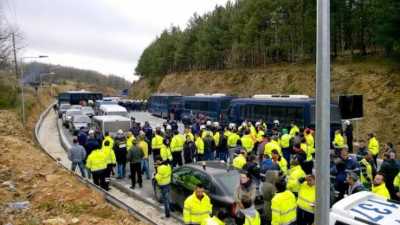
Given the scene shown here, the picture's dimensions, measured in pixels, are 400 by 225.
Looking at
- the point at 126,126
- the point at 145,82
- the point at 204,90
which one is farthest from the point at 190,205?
the point at 145,82

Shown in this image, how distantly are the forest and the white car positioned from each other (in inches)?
878

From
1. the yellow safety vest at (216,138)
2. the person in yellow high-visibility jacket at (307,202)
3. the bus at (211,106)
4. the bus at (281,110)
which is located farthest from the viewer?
the bus at (211,106)

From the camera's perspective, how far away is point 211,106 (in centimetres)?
3497

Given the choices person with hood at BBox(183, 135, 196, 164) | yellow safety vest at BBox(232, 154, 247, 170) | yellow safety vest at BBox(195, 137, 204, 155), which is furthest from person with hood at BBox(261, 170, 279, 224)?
yellow safety vest at BBox(195, 137, 204, 155)

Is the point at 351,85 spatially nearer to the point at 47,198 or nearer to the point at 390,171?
the point at 390,171

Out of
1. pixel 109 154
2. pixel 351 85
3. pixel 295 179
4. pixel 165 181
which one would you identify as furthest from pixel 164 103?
pixel 295 179

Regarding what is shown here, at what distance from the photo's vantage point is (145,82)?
97.9m

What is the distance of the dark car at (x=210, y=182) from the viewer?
991 centimetres

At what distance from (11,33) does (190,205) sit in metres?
44.8

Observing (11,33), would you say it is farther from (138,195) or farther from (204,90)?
(138,195)

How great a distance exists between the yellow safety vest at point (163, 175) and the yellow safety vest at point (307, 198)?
4.08m

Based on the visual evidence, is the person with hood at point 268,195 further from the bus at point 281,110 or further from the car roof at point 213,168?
the bus at point 281,110

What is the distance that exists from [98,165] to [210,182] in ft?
16.9

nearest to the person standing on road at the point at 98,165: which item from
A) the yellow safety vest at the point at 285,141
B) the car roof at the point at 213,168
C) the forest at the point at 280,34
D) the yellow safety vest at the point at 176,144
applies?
the yellow safety vest at the point at 176,144
